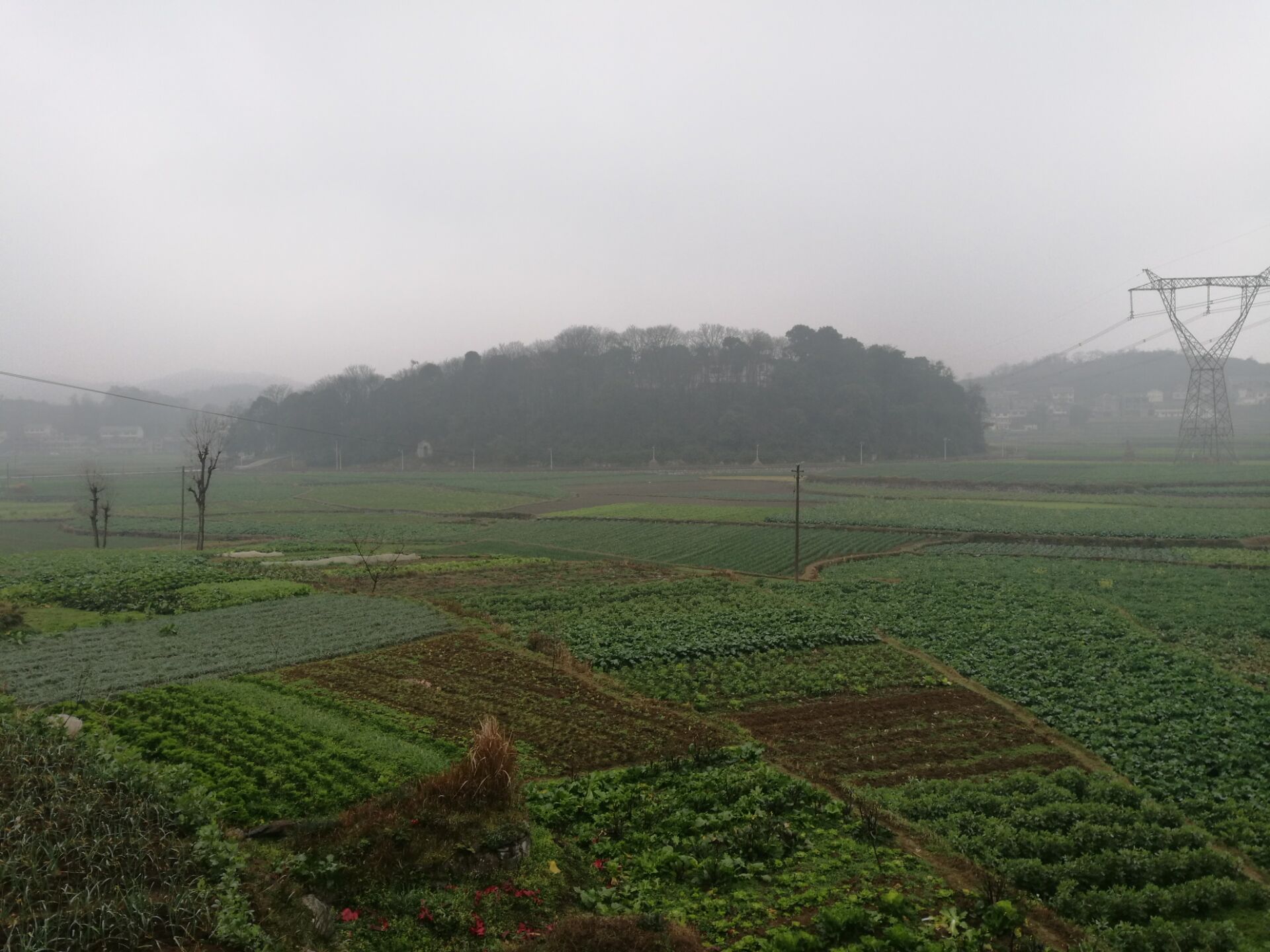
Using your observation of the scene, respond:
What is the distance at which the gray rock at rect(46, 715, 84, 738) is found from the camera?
1259 cm

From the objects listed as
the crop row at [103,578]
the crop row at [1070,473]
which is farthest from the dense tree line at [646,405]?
the crop row at [103,578]

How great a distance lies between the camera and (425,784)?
Answer: 11.6m

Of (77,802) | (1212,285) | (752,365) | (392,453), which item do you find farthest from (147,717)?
(752,365)

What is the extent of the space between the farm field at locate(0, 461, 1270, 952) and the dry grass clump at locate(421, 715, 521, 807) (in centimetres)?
5

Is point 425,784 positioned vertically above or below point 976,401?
below

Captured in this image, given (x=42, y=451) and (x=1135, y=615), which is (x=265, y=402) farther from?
(x=1135, y=615)

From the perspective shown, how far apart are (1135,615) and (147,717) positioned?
2764 centimetres

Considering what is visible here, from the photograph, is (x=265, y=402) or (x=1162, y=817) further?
(x=265, y=402)

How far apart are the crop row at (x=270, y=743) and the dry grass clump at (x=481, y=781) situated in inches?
48.3

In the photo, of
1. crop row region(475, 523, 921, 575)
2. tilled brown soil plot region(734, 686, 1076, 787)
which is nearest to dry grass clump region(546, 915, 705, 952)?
tilled brown soil plot region(734, 686, 1076, 787)

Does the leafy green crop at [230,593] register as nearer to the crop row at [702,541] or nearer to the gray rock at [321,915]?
the crop row at [702,541]

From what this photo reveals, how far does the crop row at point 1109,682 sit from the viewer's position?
12.9 metres

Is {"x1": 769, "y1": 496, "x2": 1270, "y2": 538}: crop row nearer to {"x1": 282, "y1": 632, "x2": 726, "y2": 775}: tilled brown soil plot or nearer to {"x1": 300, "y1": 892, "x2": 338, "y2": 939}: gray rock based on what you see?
{"x1": 282, "y1": 632, "x2": 726, "y2": 775}: tilled brown soil plot

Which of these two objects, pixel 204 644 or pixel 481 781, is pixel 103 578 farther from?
pixel 481 781
